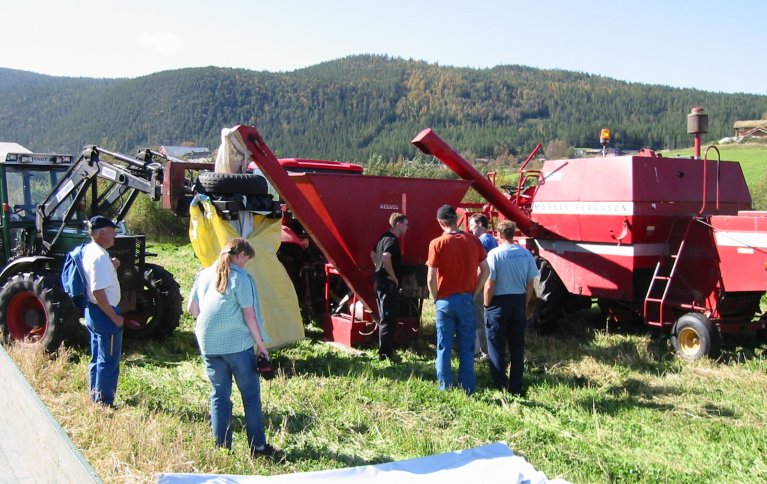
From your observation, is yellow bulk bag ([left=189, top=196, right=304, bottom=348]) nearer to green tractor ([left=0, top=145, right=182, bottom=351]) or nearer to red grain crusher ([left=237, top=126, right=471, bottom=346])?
red grain crusher ([left=237, top=126, right=471, bottom=346])

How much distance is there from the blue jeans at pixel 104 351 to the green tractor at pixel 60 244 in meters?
1.85

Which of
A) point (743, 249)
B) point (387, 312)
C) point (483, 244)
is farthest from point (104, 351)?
point (743, 249)

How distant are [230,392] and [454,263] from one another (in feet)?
7.29

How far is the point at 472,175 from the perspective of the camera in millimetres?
7996

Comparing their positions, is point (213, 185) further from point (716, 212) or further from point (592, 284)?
point (716, 212)

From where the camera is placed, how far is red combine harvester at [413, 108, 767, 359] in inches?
275

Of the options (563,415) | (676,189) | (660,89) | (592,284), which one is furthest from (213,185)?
(660,89)

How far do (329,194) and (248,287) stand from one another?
9.54 ft

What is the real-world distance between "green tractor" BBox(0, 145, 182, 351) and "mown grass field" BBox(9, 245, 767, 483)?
0.43m

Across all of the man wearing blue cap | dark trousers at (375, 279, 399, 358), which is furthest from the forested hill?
the man wearing blue cap

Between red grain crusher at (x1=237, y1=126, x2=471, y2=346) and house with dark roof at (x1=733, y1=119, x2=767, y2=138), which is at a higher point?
house with dark roof at (x1=733, y1=119, x2=767, y2=138)

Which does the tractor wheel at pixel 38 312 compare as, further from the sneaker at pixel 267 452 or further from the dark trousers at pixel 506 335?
the dark trousers at pixel 506 335

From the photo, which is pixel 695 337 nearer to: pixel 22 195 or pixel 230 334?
pixel 230 334

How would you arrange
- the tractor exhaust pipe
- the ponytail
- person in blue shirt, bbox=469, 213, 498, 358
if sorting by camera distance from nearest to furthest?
the ponytail
person in blue shirt, bbox=469, 213, 498, 358
the tractor exhaust pipe
